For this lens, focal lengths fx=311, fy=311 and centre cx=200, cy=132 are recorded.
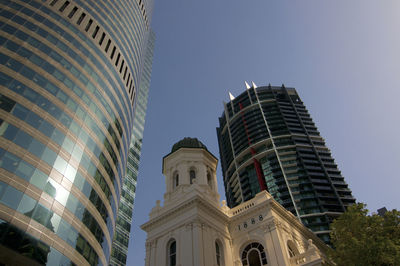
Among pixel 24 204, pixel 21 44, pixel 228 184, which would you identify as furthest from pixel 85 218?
pixel 228 184

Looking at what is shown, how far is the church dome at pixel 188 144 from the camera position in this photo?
41.9m

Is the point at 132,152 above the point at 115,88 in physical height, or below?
above

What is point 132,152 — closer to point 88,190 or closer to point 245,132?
point 88,190

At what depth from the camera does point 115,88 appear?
41500mm

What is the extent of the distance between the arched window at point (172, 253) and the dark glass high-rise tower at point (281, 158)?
183 feet

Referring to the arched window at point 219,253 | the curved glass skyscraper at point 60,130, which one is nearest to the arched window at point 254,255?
the arched window at point 219,253

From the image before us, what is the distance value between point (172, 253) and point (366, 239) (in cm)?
Answer: 1879

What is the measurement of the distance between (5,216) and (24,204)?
168cm

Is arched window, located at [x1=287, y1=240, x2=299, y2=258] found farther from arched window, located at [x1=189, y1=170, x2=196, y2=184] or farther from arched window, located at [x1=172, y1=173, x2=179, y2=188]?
arched window, located at [x1=172, y1=173, x2=179, y2=188]

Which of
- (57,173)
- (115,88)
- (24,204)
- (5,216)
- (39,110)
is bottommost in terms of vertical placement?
(5,216)

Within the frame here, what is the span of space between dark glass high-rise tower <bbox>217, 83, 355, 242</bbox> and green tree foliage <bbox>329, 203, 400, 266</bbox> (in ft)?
198

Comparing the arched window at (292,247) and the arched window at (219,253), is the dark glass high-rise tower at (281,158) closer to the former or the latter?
the arched window at (292,247)

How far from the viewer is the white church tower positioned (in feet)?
95.5

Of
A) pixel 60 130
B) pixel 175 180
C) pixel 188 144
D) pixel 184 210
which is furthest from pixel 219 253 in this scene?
pixel 60 130
